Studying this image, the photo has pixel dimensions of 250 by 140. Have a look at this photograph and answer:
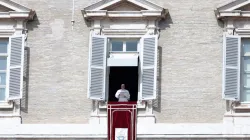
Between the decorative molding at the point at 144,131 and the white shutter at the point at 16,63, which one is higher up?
the white shutter at the point at 16,63

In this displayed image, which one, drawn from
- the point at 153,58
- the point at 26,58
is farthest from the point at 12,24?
the point at 153,58

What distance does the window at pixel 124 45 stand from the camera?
47281mm

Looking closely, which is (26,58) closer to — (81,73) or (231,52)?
(81,73)

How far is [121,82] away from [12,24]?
3.37m

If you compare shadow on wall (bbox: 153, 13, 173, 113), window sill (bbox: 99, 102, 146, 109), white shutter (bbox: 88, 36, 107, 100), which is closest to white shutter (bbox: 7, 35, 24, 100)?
white shutter (bbox: 88, 36, 107, 100)

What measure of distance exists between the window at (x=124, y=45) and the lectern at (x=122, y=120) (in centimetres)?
159

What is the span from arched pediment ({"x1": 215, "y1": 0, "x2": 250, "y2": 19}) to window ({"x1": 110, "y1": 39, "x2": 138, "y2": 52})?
7.95 feet

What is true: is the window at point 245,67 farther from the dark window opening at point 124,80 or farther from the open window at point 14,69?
the open window at point 14,69

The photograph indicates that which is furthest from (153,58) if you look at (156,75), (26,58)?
(26,58)

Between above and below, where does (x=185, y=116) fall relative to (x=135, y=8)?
below

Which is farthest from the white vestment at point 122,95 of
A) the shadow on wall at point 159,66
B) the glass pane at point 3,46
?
the glass pane at point 3,46

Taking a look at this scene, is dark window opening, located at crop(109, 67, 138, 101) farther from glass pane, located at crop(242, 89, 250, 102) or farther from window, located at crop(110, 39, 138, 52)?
glass pane, located at crop(242, 89, 250, 102)

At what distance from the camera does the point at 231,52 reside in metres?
46.9

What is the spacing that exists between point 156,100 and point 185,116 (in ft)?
2.89
